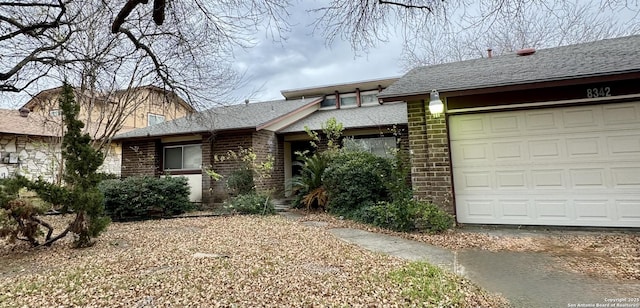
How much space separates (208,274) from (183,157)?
29.2 ft

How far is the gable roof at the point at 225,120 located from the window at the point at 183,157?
2.49 feet

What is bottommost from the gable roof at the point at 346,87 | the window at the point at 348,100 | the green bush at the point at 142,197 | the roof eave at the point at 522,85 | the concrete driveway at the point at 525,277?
the concrete driveway at the point at 525,277

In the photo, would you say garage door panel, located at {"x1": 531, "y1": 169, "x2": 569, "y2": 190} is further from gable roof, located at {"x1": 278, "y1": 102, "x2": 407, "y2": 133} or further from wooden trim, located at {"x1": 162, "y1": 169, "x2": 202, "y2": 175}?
wooden trim, located at {"x1": 162, "y1": 169, "x2": 202, "y2": 175}

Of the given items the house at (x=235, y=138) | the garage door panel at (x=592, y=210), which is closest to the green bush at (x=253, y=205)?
the house at (x=235, y=138)

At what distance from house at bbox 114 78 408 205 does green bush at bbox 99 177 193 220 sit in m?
1.56

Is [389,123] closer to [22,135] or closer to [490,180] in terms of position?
[490,180]

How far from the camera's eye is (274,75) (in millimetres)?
9000

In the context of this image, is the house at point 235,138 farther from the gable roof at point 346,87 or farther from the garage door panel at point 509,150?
the garage door panel at point 509,150

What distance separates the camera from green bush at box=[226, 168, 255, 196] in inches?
381

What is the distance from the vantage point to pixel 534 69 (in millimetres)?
6227

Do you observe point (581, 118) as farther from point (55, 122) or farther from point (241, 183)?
point (55, 122)

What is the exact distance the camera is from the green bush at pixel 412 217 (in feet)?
18.3

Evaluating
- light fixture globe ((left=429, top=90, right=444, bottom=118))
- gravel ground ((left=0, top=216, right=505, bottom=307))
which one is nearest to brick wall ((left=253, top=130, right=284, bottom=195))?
gravel ground ((left=0, top=216, right=505, bottom=307))

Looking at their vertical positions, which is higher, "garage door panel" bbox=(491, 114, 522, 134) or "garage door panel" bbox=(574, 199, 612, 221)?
"garage door panel" bbox=(491, 114, 522, 134)
